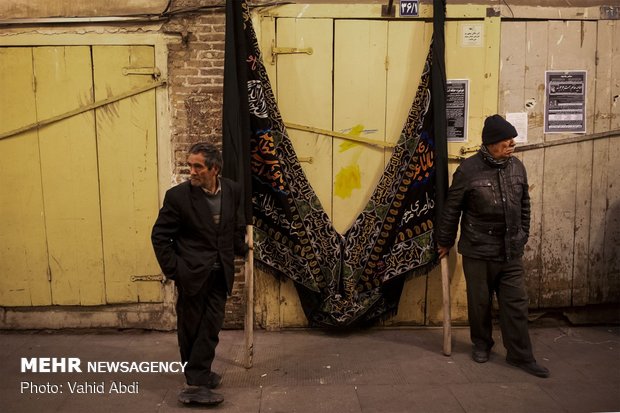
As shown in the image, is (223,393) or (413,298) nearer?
(223,393)

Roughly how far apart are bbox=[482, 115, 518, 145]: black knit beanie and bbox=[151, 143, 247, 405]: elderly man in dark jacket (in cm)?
201

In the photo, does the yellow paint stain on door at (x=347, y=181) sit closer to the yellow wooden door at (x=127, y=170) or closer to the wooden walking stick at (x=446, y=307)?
the wooden walking stick at (x=446, y=307)

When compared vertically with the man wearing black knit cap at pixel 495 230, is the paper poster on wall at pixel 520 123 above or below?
above

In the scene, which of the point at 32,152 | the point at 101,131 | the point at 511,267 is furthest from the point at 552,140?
the point at 32,152

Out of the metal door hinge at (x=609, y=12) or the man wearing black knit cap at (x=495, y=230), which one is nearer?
the man wearing black knit cap at (x=495, y=230)

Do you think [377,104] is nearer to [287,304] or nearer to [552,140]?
[552,140]

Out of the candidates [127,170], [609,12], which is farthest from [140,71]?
[609,12]

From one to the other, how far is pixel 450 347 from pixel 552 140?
7.13ft

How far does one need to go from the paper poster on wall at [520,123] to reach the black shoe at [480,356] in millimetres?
1965

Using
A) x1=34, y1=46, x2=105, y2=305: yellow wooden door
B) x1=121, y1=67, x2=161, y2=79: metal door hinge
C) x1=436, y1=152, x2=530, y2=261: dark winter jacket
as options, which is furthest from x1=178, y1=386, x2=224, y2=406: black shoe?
x1=121, y1=67, x2=161, y2=79: metal door hinge

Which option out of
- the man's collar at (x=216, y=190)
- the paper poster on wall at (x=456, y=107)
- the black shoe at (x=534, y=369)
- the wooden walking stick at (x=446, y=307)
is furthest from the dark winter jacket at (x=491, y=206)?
the man's collar at (x=216, y=190)

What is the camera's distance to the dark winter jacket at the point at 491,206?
497 centimetres

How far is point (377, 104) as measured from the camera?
568 centimetres

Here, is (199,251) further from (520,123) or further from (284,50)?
(520,123)
